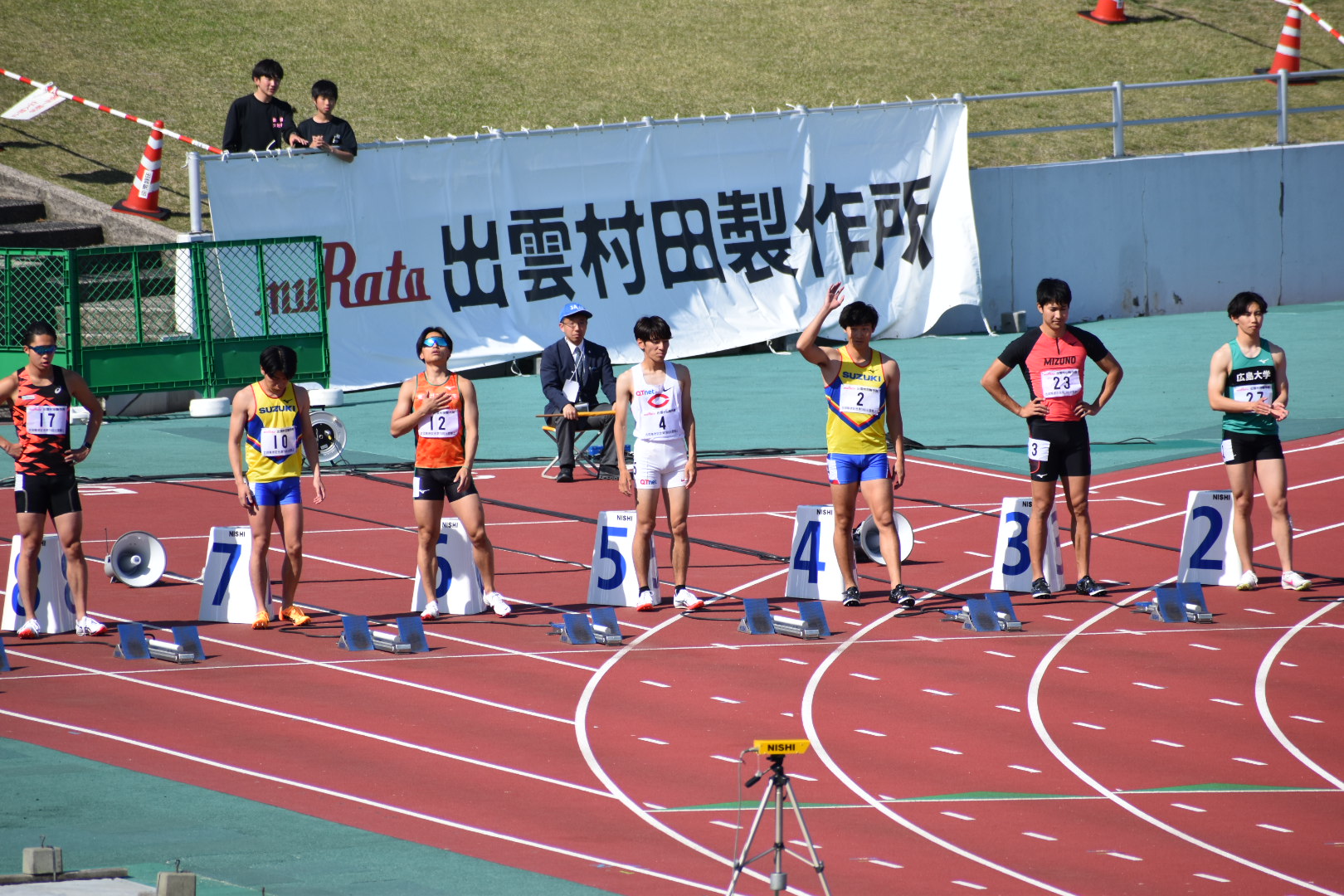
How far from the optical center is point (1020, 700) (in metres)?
9.99

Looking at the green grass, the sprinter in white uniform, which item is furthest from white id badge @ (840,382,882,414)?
the green grass

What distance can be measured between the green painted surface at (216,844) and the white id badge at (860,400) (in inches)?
197

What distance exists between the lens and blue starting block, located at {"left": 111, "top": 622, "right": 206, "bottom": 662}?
35.3 ft

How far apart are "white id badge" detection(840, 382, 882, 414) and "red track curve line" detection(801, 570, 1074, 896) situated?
1321mm

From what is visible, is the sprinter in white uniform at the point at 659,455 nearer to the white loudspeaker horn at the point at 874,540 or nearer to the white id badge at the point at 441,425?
the white id badge at the point at 441,425

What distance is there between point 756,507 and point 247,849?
8.01 meters

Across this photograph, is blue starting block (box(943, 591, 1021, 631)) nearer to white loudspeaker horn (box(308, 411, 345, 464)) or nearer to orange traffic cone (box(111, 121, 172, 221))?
white loudspeaker horn (box(308, 411, 345, 464))

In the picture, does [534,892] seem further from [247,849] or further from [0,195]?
[0,195]

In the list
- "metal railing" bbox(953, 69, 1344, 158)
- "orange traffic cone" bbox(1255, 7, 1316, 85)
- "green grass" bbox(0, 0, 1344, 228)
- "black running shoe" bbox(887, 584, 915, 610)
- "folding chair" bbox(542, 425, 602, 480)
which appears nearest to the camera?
"black running shoe" bbox(887, 584, 915, 610)

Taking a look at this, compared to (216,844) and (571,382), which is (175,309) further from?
(216,844)

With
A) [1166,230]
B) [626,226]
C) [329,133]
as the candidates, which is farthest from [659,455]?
[1166,230]

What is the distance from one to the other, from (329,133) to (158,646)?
423 inches

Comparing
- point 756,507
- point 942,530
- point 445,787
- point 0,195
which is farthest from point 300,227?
point 445,787

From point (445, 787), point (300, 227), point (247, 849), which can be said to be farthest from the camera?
point (300, 227)
